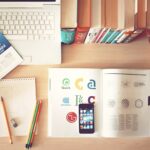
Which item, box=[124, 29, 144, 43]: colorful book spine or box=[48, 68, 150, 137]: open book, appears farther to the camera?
box=[48, 68, 150, 137]: open book

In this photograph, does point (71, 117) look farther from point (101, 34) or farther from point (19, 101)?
point (101, 34)

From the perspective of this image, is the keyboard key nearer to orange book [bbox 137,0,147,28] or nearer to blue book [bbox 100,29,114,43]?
blue book [bbox 100,29,114,43]

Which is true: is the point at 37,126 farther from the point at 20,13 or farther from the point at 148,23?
the point at 148,23

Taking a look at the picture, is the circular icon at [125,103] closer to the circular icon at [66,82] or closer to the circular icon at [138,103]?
the circular icon at [138,103]

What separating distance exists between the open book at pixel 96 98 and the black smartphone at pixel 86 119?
0.04ft

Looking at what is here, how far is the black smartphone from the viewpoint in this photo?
0.98 metres

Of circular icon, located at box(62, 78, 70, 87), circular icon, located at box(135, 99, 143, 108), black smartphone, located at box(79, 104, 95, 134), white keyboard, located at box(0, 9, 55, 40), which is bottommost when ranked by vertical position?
black smartphone, located at box(79, 104, 95, 134)

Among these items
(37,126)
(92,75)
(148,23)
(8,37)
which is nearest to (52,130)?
(37,126)

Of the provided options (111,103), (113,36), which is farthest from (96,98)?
(113,36)

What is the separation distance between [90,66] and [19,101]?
26 cm

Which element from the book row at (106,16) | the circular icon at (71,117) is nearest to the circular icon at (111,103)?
the circular icon at (71,117)

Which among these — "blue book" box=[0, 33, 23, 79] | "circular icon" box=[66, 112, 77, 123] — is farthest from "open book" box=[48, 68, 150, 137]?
"blue book" box=[0, 33, 23, 79]

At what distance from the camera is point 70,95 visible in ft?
3.24

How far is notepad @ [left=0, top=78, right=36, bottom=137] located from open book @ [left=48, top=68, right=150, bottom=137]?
0.21 ft
